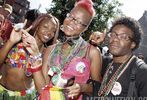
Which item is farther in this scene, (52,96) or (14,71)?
(14,71)

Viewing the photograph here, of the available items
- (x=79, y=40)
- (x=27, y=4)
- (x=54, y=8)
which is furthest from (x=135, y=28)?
(x=27, y=4)

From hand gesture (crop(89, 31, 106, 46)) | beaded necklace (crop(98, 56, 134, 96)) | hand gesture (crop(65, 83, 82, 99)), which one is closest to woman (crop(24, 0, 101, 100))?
beaded necklace (crop(98, 56, 134, 96))

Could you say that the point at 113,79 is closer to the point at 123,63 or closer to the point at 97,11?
the point at 123,63

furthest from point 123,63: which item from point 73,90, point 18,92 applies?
point 18,92

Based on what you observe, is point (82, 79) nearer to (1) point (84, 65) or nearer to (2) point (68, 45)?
(1) point (84, 65)

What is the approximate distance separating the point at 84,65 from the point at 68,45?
403 mm

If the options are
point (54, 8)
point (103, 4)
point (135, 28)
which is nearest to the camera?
point (135, 28)

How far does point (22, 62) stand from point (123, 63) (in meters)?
1.78

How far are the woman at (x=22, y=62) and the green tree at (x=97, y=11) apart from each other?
3030 cm

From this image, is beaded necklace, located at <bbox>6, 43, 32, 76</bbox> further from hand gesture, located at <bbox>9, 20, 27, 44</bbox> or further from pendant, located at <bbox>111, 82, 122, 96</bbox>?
pendant, located at <bbox>111, 82, 122, 96</bbox>

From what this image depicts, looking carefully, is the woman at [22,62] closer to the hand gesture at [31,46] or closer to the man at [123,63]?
the hand gesture at [31,46]

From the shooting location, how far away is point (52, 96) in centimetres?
304

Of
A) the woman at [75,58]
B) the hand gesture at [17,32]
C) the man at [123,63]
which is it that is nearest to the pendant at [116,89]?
the man at [123,63]

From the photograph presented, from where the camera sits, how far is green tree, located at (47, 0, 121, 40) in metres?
37.3
